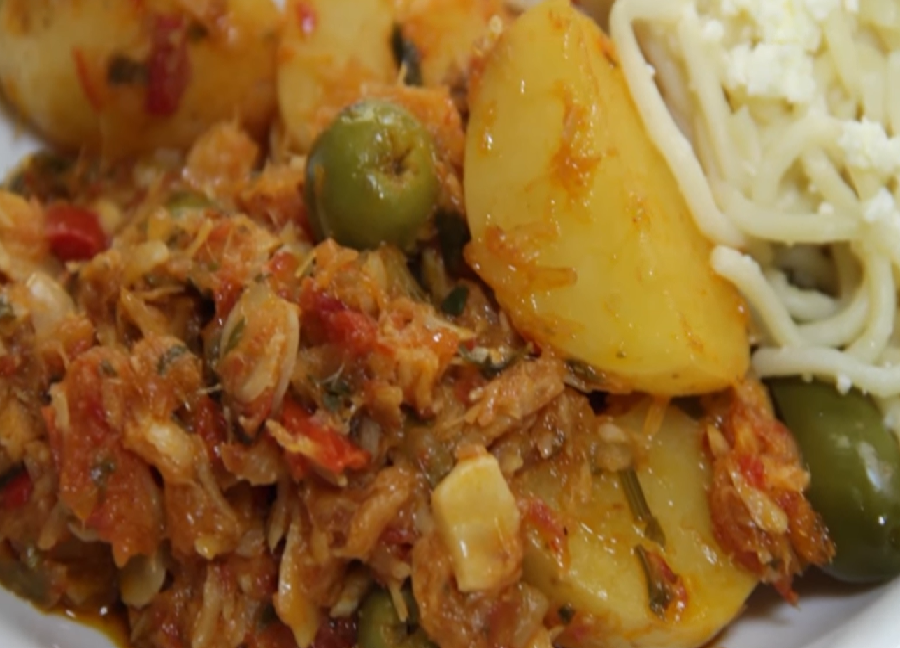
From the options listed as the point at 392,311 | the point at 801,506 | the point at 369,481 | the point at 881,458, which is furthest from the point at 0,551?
the point at 881,458

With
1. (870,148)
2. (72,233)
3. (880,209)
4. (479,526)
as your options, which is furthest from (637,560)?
(72,233)

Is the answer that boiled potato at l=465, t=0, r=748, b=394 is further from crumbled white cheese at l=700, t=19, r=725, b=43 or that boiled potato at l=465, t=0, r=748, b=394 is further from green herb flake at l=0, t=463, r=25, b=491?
green herb flake at l=0, t=463, r=25, b=491

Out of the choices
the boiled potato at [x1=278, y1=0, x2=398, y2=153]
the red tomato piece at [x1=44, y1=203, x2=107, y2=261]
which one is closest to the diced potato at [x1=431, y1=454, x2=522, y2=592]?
the boiled potato at [x1=278, y1=0, x2=398, y2=153]

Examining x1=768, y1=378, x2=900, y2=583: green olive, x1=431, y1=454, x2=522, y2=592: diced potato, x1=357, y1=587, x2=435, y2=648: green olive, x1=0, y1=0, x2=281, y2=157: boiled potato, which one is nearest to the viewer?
x1=431, y1=454, x2=522, y2=592: diced potato

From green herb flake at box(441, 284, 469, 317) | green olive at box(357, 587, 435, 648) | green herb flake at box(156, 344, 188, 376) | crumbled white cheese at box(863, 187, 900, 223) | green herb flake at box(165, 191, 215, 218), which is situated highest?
crumbled white cheese at box(863, 187, 900, 223)

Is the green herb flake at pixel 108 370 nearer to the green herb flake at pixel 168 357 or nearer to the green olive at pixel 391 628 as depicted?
the green herb flake at pixel 168 357

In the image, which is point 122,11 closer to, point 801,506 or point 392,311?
point 392,311
